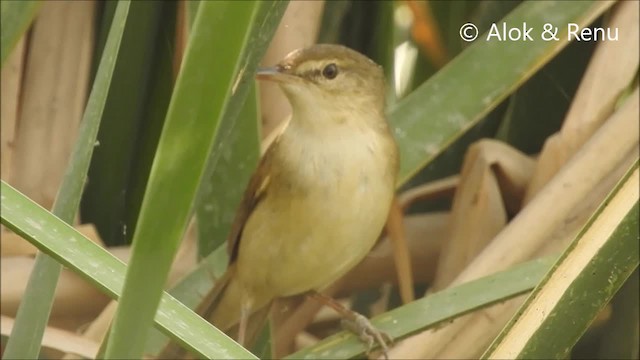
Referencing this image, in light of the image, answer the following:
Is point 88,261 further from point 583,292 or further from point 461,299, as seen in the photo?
point 461,299

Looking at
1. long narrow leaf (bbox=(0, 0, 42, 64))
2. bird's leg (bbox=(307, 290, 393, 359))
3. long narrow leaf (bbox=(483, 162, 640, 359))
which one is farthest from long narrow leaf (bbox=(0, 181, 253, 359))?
bird's leg (bbox=(307, 290, 393, 359))

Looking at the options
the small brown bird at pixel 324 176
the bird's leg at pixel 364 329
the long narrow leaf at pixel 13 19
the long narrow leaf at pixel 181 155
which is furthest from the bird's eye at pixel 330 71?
the long narrow leaf at pixel 181 155

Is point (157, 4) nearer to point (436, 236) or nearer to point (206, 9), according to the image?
point (436, 236)

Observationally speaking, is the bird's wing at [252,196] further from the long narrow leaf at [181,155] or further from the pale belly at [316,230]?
the long narrow leaf at [181,155]

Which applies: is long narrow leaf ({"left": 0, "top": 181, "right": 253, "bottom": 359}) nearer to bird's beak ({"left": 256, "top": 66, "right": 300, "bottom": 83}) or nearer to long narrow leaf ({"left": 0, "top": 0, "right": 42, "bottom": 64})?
long narrow leaf ({"left": 0, "top": 0, "right": 42, "bottom": 64})

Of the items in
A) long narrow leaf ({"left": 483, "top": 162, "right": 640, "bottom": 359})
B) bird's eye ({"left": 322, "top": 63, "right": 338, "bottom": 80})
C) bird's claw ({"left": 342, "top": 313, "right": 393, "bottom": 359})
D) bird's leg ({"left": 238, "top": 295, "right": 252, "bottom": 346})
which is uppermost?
bird's eye ({"left": 322, "top": 63, "right": 338, "bottom": 80})

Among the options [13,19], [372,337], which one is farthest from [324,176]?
[13,19]

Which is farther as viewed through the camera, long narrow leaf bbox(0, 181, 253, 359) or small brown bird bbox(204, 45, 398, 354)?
small brown bird bbox(204, 45, 398, 354)
